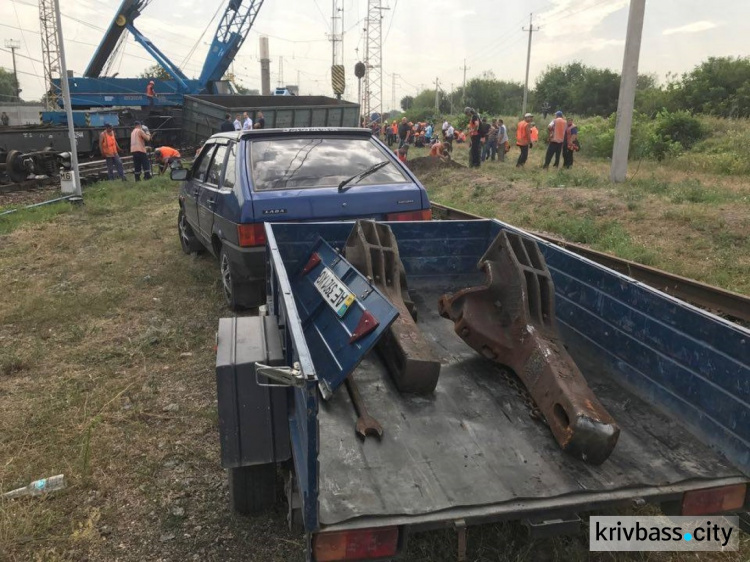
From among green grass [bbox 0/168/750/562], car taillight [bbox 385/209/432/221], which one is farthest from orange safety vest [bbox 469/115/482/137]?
car taillight [bbox 385/209/432/221]

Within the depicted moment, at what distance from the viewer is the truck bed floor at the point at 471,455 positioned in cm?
215

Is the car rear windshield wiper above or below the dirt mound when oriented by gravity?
above

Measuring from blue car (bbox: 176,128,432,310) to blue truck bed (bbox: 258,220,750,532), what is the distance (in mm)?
1499

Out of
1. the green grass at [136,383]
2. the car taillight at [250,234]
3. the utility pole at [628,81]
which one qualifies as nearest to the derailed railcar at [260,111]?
the green grass at [136,383]

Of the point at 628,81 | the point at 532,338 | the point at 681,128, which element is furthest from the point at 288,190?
the point at 681,128

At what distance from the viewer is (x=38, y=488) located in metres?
3.04

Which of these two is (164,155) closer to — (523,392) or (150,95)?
(150,95)

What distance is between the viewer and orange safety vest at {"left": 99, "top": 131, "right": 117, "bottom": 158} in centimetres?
1476

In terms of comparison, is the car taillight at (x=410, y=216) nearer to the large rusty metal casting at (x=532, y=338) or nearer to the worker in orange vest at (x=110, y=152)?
the large rusty metal casting at (x=532, y=338)

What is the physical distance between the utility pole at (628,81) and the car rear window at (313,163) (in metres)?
9.33

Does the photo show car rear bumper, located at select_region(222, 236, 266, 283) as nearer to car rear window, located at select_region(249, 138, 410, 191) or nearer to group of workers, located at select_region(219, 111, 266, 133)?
car rear window, located at select_region(249, 138, 410, 191)

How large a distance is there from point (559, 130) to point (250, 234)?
1381cm

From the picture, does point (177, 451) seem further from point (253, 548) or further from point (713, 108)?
point (713, 108)

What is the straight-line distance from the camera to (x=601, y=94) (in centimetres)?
6072
